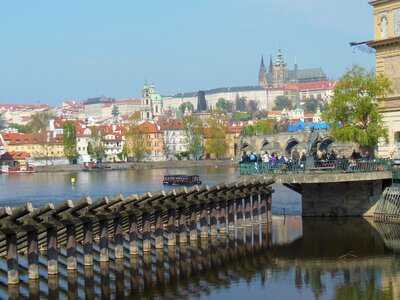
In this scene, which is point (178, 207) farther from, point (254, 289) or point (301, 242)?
point (254, 289)

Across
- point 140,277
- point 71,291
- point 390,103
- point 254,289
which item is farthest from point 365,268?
point 390,103

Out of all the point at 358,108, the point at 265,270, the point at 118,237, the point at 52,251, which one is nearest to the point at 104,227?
the point at 118,237

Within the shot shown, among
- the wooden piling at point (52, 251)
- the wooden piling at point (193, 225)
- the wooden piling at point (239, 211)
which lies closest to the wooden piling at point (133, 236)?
the wooden piling at point (52, 251)

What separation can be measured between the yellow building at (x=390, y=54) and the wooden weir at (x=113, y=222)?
319 inches

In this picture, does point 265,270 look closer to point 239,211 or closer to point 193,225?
point 193,225

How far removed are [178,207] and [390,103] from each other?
17.4 m

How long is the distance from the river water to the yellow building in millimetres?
7069

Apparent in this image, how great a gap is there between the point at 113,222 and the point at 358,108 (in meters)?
19.4

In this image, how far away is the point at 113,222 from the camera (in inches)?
1569

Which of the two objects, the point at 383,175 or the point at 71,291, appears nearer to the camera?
the point at 71,291

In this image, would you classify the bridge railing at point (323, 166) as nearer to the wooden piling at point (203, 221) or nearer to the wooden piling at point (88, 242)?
the wooden piling at point (203, 221)

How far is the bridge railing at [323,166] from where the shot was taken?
47.6m

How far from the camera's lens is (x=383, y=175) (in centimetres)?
4766

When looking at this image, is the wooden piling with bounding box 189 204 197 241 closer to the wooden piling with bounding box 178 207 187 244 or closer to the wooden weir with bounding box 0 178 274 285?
the wooden weir with bounding box 0 178 274 285
